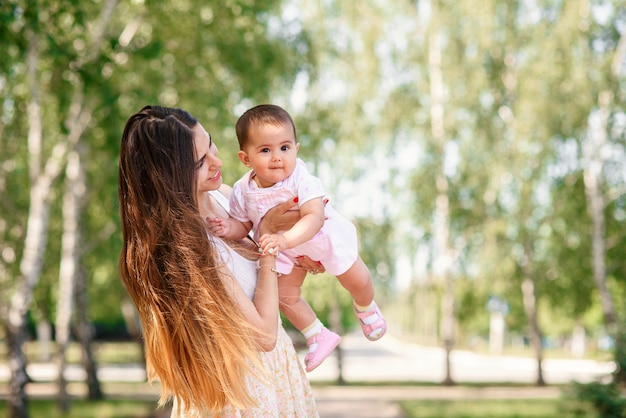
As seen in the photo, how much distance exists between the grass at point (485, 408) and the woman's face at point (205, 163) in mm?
11593

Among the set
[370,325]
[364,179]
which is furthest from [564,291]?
[370,325]

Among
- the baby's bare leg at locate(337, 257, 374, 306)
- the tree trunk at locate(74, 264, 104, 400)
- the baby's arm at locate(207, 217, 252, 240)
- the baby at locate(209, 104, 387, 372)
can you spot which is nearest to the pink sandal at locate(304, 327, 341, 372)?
the baby at locate(209, 104, 387, 372)

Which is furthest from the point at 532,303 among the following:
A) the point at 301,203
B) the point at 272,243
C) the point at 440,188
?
the point at 272,243

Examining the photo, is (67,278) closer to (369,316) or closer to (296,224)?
(369,316)

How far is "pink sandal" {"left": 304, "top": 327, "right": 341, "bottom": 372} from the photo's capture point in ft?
9.80

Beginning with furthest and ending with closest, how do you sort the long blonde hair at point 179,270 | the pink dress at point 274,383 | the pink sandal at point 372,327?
the pink sandal at point 372,327
the pink dress at point 274,383
the long blonde hair at point 179,270

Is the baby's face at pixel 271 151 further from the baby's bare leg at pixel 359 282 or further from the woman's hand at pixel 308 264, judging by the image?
the baby's bare leg at pixel 359 282

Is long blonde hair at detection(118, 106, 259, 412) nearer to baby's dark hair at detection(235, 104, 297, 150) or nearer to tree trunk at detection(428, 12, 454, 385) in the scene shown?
baby's dark hair at detection(235, 104, 297, 150)

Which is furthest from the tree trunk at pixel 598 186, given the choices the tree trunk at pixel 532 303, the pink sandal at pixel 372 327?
the pink sandal at pixel 372 327

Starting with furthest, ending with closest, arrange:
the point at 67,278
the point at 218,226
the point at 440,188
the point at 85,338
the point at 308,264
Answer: the point at 440,188 < the point at 85,338 < the point at 67,278 < the point at 308,264 < the point at 218,226

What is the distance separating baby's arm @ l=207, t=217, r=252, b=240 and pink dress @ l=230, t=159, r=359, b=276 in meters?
0.03

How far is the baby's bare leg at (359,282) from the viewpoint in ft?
9.77

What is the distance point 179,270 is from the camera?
2514mm

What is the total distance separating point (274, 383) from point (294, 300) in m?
0.40
